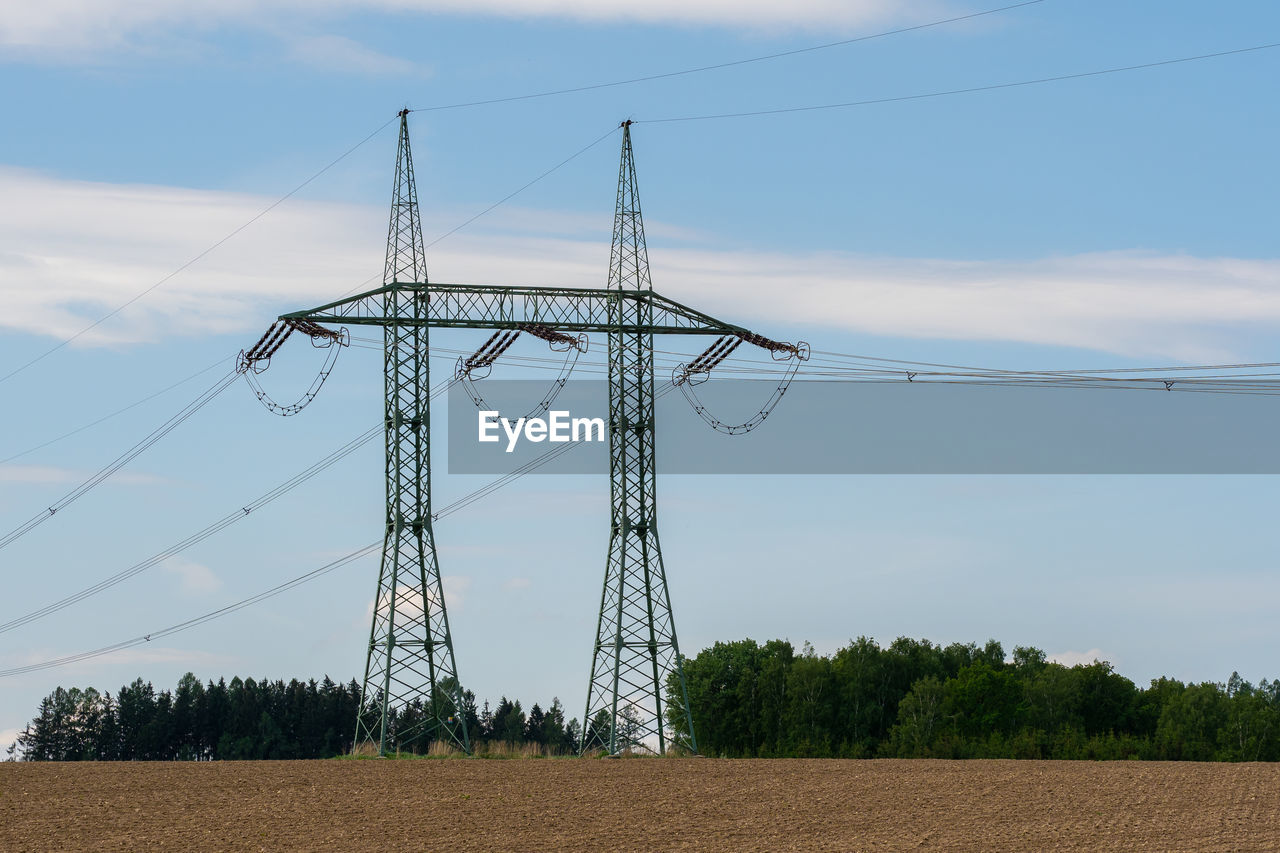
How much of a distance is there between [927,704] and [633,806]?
6998 cm

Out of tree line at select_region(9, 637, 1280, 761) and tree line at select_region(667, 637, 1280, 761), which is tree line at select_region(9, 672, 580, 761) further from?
tree line at select_region(667, 637, 1280, 761)

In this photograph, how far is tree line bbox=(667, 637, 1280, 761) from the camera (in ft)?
329

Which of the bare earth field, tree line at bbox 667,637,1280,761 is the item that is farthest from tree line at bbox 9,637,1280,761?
the bare earth field

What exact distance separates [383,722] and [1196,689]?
2738 inches

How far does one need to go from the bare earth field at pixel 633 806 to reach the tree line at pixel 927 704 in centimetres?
3151

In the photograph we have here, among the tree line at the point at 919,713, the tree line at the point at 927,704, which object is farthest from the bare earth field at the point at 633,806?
the tree line at the point at 927,704

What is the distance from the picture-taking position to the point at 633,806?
149 ft

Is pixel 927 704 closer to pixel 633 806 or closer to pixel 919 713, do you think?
pixel 919 713

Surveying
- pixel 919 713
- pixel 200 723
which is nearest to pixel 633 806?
pixel 919 713

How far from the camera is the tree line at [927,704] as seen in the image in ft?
329

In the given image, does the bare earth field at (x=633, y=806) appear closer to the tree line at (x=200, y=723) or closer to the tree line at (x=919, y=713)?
the tree line at (x=919, y=713)

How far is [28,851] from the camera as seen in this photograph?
3753 centimetres

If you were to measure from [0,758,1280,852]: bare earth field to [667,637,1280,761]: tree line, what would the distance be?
31.5 meters

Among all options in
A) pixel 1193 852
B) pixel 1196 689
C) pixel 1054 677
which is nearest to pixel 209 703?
pixel 1054 677
